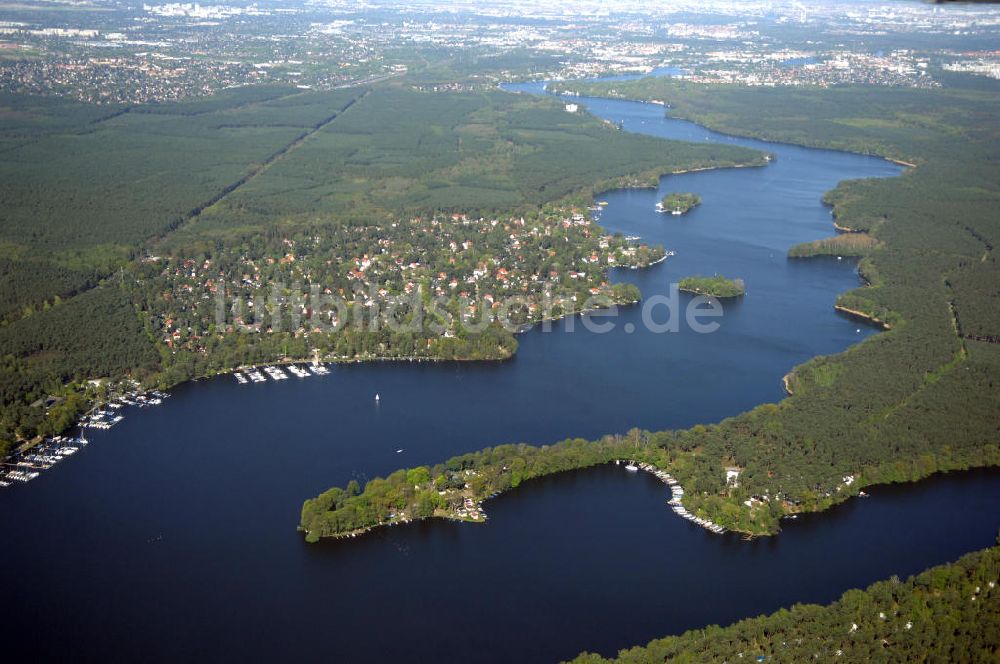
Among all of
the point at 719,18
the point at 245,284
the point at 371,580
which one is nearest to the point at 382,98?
the point at 245,284

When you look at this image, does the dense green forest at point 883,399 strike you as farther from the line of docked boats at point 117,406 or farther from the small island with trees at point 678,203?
the line of docked boats at point 117,406

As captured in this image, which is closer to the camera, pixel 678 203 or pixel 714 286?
pixel 714 286

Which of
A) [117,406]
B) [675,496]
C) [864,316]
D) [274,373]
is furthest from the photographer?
[864,316]

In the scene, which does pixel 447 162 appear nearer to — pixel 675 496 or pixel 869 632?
pixel 675 496

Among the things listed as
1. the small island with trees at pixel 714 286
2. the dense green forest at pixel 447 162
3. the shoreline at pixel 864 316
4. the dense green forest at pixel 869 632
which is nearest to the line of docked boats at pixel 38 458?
the dense green forest at pixel 869 632

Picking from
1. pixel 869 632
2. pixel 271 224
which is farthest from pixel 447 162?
pixel 869 632

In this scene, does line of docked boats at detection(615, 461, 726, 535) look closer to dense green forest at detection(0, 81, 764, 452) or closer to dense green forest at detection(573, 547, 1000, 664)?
dense green forest at detection(573, 547, 1000, 664)
